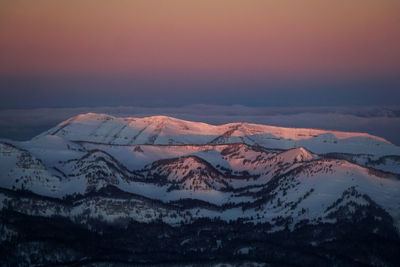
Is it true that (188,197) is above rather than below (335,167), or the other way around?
below

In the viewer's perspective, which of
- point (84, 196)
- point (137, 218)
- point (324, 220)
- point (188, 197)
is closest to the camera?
point (324, 220)

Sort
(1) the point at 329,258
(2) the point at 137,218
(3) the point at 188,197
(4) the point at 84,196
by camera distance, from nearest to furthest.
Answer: (1) the point at 329,258
(2) the point at 137,218
(4) the point at 84,196
(3) the point at 188,197

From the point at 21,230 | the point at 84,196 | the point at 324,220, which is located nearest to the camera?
the point at 21,230

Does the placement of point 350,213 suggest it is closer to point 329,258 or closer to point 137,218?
point 329,258

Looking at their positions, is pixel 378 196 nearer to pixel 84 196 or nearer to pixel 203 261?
pixel 203 261

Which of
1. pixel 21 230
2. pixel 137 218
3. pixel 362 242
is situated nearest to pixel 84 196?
pixel 137 218

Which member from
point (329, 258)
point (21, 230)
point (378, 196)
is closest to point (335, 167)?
point (378, 196)

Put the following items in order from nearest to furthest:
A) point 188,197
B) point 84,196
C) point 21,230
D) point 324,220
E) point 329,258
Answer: point 329,258 → point 21,230 → point 324,220 → point 84,196 → point 188,197

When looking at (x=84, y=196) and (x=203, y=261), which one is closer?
(x=203, y=261)

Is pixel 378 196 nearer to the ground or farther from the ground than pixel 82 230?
farther from the ground
